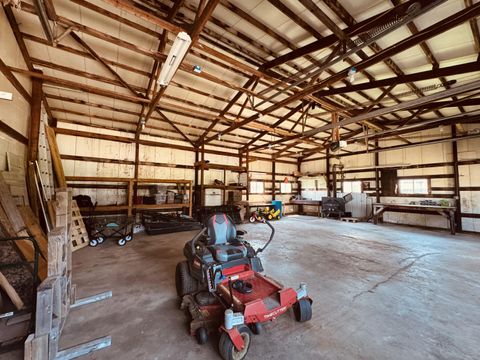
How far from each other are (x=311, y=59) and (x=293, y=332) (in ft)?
16.2

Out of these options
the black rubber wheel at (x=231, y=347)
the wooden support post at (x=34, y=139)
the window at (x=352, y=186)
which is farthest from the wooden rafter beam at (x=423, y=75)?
the window at (x=352, y=186)

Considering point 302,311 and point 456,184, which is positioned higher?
point 456,184

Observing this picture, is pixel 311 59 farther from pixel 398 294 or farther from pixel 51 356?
pixel 51 356

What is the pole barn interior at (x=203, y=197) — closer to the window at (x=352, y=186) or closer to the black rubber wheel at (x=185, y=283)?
the black rubber wheel at (x=185, y=283)

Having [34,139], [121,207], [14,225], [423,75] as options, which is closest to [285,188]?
[423,75]

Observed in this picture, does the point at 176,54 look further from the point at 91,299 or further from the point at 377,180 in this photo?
the point at 377,180

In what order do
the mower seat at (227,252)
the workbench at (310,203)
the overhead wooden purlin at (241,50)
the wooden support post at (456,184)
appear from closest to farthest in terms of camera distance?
the mower seat at (227,252) < the overhead wooden purlin at (241,50) < the wooden support post at (456,184) < the workbench at (310,203)

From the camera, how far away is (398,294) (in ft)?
9.11

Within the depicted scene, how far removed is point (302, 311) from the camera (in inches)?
82.7

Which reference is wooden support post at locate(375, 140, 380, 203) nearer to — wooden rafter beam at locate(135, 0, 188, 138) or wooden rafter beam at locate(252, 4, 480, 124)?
wooden rafter beam at locate(252, 4, 480, 124)

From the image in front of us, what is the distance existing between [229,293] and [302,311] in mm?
824

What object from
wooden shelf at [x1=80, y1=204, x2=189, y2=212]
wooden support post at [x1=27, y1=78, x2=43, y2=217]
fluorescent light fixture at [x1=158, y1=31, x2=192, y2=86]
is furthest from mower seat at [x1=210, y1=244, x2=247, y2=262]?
wooden shelf at [x1=80, y1=204, x2=189, y2=212]

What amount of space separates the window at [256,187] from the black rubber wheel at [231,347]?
396 inches

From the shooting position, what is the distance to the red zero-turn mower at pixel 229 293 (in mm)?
1664
